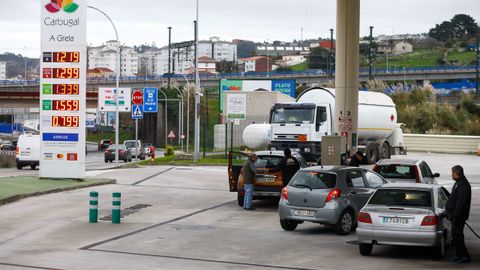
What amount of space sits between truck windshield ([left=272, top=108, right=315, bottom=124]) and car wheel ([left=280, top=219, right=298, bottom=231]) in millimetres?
17450

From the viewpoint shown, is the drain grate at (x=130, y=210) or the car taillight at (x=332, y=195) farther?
the drain grate at (x=130, y=210)

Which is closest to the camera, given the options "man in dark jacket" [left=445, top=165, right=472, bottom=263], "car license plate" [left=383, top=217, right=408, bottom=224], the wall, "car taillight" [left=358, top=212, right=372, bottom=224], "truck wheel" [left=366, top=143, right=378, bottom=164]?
"man in dark jacket" [left=445, top=165, right=472, bottom=263]

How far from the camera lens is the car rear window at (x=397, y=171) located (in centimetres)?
2191

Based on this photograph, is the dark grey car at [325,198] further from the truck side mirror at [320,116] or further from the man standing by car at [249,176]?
the truck side mirror at [320,116]

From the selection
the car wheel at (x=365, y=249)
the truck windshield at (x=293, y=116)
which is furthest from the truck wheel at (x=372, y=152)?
the car wheel at (x=365, y=249)

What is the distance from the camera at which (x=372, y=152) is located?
41312 millimetres

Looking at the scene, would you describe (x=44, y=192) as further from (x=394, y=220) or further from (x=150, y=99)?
(x=150, y=99)

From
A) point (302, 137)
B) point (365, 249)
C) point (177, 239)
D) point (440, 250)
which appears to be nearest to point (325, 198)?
point (365, 249)

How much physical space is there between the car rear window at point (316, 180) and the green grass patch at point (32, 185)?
10.2 meters

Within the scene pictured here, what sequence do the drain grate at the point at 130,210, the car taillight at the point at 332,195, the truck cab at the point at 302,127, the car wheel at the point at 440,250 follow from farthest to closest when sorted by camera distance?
the truck cab at the point at 302,127 < the drain grate at the point at 130,210 < the car taillight at the point at 332,195 < the car wheel at the point at 440,250

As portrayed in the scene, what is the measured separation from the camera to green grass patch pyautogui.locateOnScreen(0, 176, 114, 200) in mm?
25748

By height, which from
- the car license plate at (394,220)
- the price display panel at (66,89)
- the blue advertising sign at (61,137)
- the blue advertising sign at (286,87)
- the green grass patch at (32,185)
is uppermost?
the blue advertising sign at (286,87)

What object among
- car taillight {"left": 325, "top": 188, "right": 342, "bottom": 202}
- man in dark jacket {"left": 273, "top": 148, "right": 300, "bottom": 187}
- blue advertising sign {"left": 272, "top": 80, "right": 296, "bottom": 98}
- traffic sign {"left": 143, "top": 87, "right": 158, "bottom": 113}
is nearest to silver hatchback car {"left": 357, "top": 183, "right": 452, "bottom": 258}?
car taillight {"left": 325, "top": 188, "right": 342, "bottom": 202}

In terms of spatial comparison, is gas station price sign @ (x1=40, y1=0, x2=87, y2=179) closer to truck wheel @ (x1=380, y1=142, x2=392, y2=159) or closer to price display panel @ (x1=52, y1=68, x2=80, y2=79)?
price display panel @ (x1=52, y1=68, x2=80, y2=79)
